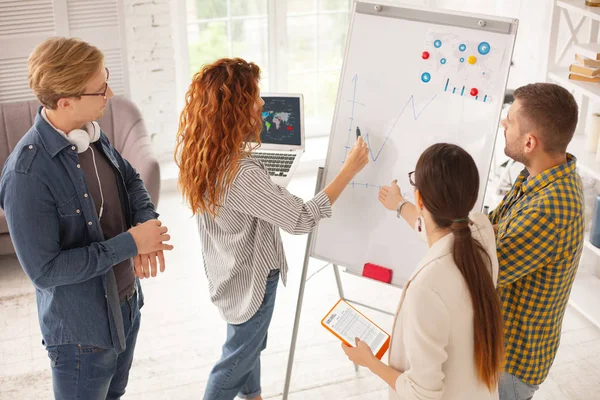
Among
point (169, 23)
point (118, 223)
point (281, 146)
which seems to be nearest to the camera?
point (118, 223)

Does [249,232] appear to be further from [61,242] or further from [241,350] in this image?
[61,242]

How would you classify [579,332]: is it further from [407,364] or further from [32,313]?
[32,313]

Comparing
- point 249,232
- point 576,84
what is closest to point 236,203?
point 249,232

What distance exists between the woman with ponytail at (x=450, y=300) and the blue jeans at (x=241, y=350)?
792 mm

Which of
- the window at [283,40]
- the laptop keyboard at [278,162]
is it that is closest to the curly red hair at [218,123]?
the laptop keyboard at [278,162]

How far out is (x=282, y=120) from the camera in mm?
2688

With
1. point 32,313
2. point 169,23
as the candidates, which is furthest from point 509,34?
point 169,23

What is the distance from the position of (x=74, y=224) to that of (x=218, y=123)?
51 centimetres

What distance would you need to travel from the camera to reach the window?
202 inches

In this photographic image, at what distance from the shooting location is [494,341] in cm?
168

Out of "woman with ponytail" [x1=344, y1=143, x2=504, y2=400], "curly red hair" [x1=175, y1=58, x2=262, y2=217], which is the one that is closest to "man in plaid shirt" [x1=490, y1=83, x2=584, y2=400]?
"woman with ponytail" [x1=344, y1=143, x2=504, y2=400]

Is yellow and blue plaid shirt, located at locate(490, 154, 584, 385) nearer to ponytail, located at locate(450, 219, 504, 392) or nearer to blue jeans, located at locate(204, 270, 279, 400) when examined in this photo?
ponytail, located at locate(450, 219, 504, 392)

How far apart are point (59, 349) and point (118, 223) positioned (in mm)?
416

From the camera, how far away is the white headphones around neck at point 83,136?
6.51 ft
